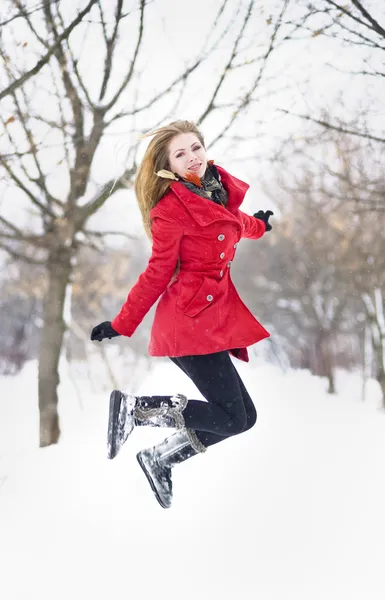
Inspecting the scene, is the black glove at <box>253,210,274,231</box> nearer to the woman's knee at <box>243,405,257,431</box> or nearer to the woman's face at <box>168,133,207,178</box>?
the woman's face at <box>168,133,207,178</box>

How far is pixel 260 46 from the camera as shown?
13.2 feet

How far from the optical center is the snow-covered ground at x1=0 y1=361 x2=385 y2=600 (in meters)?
2.16

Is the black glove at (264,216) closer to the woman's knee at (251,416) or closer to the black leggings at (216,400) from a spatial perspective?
the black leggings at (216,400)

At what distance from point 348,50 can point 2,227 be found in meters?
3.10

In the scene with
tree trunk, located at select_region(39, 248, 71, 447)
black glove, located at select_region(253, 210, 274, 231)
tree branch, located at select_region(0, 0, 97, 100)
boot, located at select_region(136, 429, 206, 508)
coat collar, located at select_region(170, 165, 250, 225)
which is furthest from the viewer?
tree trunk, located at select_region(39, 248, 71, 447)

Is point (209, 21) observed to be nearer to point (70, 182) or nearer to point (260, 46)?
point (260, 46)

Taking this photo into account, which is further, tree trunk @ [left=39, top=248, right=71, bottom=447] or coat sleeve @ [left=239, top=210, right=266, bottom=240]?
tree trunk @ [left=39, top=248, right=71, bottom=447]

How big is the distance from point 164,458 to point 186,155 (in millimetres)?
1345

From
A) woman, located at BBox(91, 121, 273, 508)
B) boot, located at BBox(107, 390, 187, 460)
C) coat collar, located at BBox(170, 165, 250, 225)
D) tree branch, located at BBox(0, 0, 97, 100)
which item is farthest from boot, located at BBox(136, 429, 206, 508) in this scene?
tree branch, located at BBox(0, 0, 97, 100)

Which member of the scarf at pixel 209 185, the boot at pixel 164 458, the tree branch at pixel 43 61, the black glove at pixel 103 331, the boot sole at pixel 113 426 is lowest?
the boot at pixel 164 458

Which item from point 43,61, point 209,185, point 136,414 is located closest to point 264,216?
point 209,185

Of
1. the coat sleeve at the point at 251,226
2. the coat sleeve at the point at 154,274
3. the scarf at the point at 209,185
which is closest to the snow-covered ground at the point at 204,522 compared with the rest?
the coat sleeve at the point at 154,274

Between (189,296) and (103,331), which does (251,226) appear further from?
(103,331)

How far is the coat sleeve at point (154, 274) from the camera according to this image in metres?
1.97
